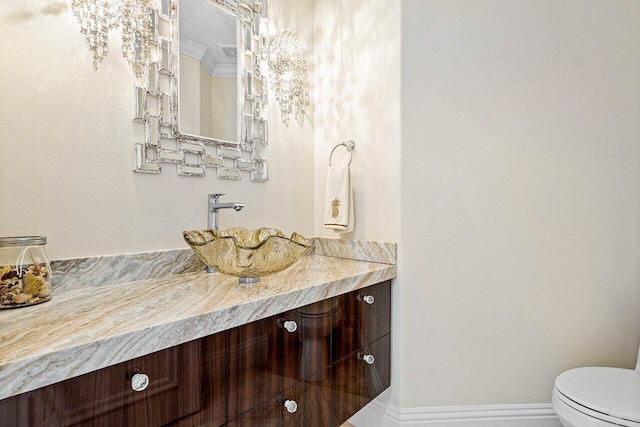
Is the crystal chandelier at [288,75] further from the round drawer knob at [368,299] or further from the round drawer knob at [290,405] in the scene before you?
the round drawer knob at [290,405]

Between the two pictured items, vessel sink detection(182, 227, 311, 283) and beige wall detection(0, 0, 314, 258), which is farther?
vessel sink detection(182, 227, 311, 283)

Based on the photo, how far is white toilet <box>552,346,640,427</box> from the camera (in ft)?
4.09

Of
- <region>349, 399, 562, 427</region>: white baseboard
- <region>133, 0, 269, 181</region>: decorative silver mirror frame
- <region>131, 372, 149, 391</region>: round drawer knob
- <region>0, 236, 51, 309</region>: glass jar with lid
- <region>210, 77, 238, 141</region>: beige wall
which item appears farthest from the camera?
<region>349, 399, 562, 427</region>: white baseboard

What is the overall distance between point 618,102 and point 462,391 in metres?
1.49

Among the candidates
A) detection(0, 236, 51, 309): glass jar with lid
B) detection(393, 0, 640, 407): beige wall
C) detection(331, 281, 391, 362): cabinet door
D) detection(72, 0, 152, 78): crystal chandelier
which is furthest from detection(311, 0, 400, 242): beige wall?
detection(0, 236, 51, 309): glass jar with lid

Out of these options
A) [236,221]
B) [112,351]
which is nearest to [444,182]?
[236,221]

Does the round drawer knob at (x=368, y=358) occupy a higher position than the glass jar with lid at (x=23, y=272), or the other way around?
the glass jar with lid at (x=23, y=272)

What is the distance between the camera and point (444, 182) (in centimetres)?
171

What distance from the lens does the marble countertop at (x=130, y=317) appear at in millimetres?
666

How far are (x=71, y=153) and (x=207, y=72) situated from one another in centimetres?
65

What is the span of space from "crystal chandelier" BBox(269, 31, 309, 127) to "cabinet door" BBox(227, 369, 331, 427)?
1.26 metres

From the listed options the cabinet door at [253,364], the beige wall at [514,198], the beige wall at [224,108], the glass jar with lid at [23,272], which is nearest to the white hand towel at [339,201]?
the beige wall at [514,198]

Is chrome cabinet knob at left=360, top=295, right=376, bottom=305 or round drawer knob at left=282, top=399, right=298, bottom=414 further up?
chrome cabinet knob at left=360, top=295, right=376, bottom=305

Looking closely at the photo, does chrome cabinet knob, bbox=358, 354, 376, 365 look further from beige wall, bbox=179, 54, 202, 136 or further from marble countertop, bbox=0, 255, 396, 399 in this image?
beige wall, bbox=179, 54, 202, 136
